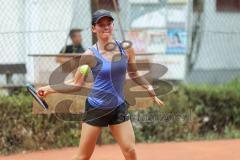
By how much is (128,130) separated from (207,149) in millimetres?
3184

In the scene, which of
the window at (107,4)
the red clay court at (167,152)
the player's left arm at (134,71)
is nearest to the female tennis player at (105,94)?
the player's left arm at (134,71)

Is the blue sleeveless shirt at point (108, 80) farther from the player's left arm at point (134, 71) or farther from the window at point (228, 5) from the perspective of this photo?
the window at point (228, 5)

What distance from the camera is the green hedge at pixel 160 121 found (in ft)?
28.9

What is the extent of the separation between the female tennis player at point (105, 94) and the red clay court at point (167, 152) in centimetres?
229

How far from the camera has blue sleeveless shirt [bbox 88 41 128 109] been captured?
6297mm

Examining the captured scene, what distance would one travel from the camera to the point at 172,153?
885 centimetres

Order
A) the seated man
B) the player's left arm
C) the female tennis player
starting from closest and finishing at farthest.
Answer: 1. the female tennis player
2. the player's left arm
3. the seated man

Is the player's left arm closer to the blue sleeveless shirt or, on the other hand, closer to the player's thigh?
the blue sleeveless shirt

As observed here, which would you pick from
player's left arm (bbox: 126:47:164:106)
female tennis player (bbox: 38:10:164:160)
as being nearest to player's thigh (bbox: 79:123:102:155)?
female tennis player (bbox: 38:10:164:160)

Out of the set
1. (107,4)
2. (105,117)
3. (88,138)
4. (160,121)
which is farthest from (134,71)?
(107,4)

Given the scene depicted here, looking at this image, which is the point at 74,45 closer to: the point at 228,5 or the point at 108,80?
the point at 108,80

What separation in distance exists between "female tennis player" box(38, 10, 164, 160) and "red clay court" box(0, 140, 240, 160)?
90.3 inches

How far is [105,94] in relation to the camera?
20.9ft

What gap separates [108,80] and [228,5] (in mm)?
7258
